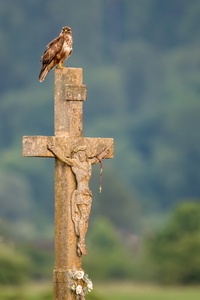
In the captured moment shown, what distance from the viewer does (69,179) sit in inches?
640

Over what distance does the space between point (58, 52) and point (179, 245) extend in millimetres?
30884

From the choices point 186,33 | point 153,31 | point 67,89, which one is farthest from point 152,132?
point 67,89

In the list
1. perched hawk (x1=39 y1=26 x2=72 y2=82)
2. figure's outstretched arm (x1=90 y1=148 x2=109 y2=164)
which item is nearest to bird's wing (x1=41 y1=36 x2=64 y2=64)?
perched hawk (x1=39 y1=26 x2=72 y2=82)

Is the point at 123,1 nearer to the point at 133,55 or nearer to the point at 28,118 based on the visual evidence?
the point at 133,55

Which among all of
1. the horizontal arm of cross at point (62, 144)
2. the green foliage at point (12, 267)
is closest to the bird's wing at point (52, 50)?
the horizontal arm of cross at point (62, 144)

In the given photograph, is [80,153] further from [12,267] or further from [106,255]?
[106,255]

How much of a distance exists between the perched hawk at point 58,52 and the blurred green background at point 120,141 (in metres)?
12.5

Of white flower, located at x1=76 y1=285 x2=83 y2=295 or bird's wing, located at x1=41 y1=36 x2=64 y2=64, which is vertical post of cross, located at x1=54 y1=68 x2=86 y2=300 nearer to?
white flower, located at x1=76 y1=285 x2=83 y2=295

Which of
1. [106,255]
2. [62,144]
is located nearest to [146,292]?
[106,255]

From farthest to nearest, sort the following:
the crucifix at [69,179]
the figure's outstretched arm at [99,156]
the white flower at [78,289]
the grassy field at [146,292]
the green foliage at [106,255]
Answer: the green foliage at [106,255], the grassy field at [146,292], the figure's outstretched arm at [99,156], the crucifix at [69,179], the white flower at [78,289]

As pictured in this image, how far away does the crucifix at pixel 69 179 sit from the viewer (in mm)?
16141

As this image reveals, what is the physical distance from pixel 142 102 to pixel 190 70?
615cm

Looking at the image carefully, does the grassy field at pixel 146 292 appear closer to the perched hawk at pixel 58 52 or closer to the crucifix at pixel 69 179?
the perched hawk at pixel 58 52

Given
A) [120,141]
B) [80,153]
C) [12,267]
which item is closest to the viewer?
[80,153]
